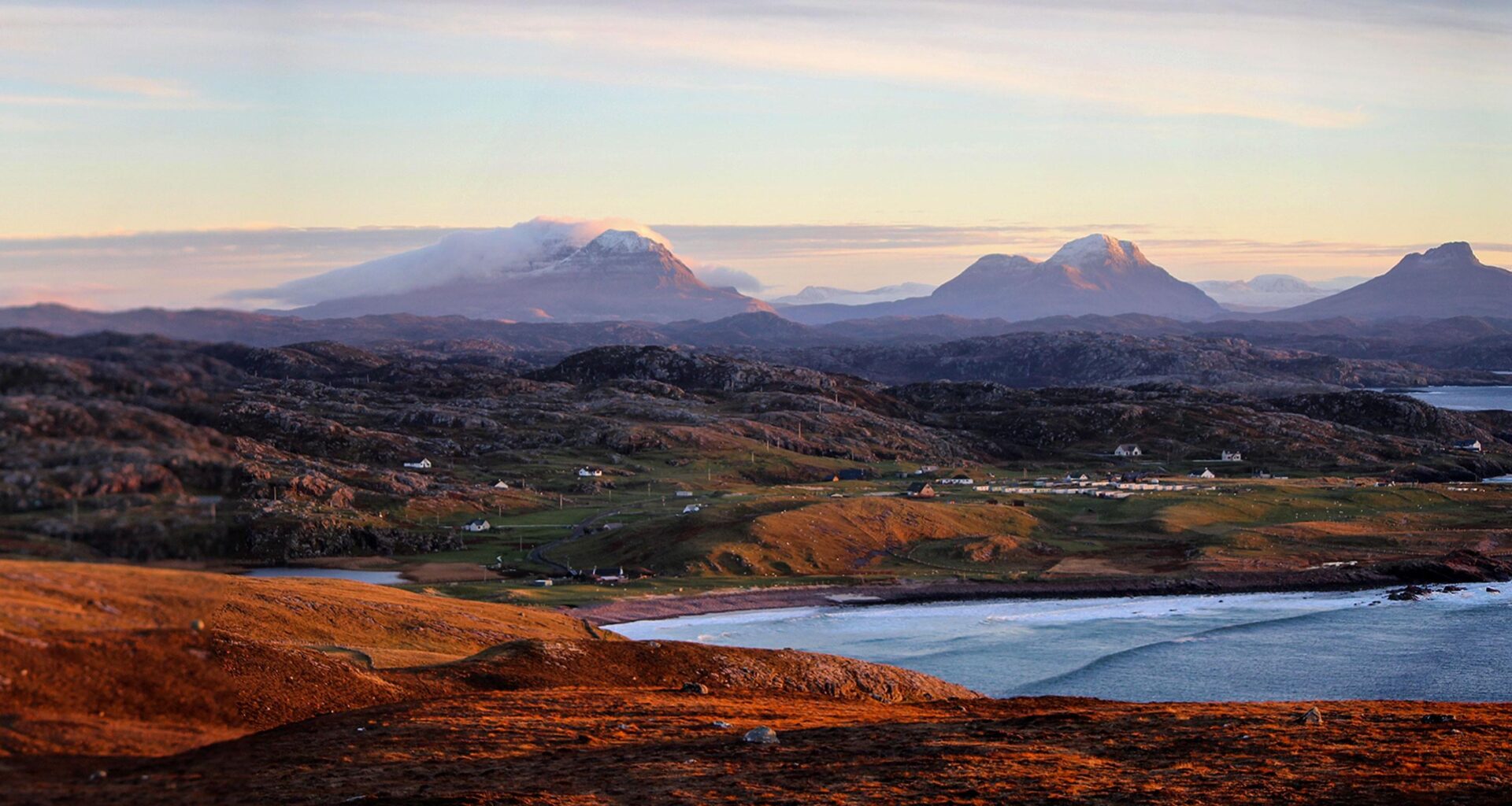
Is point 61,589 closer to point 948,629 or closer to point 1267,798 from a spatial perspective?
point 1267,798

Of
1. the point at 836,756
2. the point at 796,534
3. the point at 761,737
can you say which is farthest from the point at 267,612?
the point at 796,534

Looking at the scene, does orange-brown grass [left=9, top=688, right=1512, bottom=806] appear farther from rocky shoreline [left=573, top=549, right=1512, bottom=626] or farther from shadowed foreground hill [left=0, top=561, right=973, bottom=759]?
rocky shoreline [left=573, top=549, right=1512, bottom=626]

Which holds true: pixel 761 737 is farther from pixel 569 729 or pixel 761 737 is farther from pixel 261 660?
pixel 261 660

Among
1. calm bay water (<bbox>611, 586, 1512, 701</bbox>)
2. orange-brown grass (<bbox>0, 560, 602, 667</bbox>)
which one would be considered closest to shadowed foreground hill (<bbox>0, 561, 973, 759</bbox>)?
orange-brown grass (<bbox>0, 560, 602, 667</bbox>)

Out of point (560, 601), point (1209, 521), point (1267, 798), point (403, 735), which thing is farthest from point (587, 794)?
point (1209, 521)

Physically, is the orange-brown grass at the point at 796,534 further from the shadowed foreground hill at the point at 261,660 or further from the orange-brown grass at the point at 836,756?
the orange-brown grass at the point at 836,756
